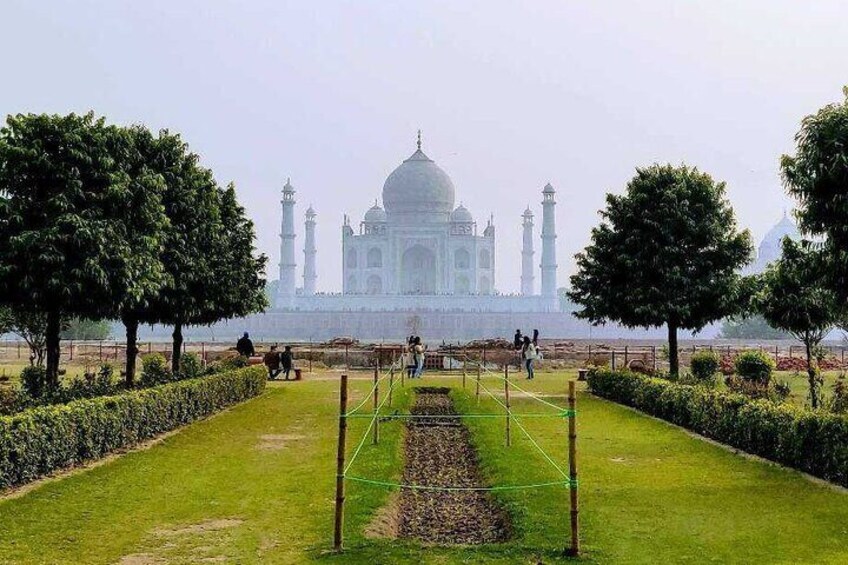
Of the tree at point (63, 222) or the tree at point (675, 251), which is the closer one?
the tree at point (63, 222)

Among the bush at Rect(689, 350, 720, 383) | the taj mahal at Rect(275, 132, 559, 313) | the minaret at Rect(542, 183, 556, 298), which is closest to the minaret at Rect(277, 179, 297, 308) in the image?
the taj mahal at Rect(275, 132, 559, 313)

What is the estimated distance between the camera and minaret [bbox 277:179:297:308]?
361ft

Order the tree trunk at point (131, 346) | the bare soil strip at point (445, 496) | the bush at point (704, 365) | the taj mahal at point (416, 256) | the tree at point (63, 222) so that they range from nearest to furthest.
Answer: the bare soil strip at point (445, 496), the tree at point (63, 222), the tree trunk at point (131, 346), the bush at point (704, 365), the taj mahal at point (416, 256)

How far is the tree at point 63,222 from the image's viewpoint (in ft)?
58.8

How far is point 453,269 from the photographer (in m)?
116

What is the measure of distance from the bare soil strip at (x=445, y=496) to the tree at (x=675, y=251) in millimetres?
8909

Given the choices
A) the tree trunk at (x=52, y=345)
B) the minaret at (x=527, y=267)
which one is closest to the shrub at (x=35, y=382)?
the tree trunk at (x=52, y=345)

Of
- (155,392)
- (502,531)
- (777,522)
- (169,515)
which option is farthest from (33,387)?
(777,522)

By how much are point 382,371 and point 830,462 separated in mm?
30769

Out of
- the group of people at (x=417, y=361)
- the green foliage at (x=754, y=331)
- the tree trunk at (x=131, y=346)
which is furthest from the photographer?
the green foliage at (x=754, y=331)

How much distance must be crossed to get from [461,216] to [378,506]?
357 ft

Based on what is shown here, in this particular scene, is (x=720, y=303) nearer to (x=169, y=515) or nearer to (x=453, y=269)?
(x=169, y=515)

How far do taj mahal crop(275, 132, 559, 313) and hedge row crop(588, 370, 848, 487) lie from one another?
8236 centimetres

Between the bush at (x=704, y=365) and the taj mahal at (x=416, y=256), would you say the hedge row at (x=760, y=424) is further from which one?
the taj mahal at (x=416, y=256)
